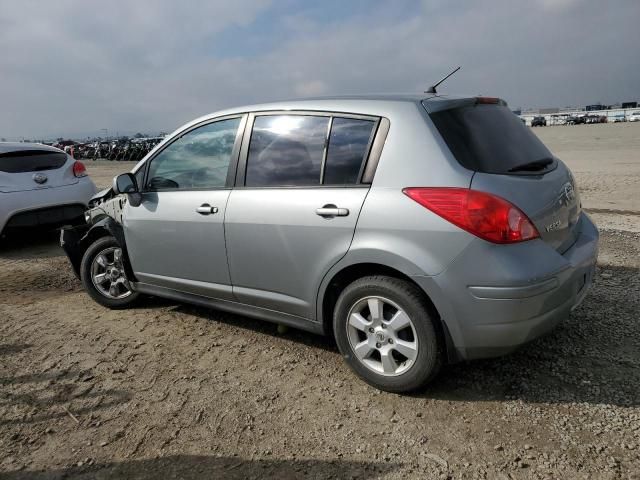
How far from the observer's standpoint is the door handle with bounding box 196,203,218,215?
369 centimetres

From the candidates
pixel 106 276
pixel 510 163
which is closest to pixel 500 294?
pixel 510 163

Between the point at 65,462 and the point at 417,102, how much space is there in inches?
108

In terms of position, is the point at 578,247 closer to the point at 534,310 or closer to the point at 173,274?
the point at 534,310

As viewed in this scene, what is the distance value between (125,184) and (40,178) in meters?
3.77

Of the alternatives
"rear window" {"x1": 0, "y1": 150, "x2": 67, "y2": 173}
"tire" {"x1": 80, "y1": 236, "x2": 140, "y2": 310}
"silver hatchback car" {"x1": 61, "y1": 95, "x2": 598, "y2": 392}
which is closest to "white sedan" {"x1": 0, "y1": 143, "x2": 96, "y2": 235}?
"rear window" {"x1": 0, "y1": 150, "x2": 67, "y2": 173}

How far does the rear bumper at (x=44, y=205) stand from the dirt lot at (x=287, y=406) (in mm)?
2961

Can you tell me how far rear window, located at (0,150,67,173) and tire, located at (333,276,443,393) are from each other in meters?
5.94

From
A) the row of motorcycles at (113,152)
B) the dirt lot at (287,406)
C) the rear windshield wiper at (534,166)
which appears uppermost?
the rear windshield wiper at (534,166)

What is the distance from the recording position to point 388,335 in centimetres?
300

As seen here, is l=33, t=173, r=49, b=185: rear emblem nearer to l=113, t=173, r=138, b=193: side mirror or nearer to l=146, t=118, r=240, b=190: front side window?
l=113, t=173, r=138, b=193: side mirror

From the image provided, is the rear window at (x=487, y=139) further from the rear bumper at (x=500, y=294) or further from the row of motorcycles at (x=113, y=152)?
the row of motorcycles at (x=113, y=152)

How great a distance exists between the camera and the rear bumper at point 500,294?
2.62 m

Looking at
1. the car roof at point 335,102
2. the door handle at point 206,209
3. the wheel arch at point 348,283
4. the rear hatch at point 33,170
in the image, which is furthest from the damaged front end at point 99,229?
the rear hatch at point 33,170

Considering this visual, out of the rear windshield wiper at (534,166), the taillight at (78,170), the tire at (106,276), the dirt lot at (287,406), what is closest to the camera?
the dirt lot at (287,406)
